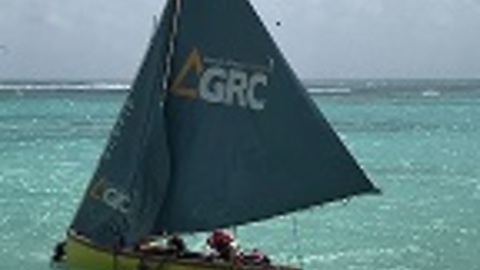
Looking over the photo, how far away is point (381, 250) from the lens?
118 ft

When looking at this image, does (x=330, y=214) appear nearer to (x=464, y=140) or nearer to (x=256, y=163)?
(x=256, y=163)

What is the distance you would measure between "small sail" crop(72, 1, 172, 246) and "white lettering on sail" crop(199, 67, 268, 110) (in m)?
1.11

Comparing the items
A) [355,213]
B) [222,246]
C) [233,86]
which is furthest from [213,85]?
[355,213]

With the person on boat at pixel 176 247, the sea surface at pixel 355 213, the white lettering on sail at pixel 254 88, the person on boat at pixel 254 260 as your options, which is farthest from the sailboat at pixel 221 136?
the sea surface at pixel 355 213

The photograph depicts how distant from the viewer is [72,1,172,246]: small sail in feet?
71.6

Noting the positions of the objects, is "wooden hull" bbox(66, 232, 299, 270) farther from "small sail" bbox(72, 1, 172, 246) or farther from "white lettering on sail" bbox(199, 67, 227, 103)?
"white lettering on sail" bbox(199, 67, 227, 103)

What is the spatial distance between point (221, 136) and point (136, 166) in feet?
7.00

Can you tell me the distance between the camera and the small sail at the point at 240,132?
2114cm

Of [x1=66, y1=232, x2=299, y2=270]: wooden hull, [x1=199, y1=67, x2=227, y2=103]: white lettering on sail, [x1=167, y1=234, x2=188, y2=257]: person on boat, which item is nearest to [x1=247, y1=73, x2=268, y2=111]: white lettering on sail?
[x1=199, y1=67, x2=227, y2=103]: white lettering on sail

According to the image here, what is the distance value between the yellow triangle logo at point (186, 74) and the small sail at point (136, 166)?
14.4 inches

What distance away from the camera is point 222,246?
23.9 metres

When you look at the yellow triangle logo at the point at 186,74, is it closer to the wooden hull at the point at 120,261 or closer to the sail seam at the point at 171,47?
the sail seam at the point at 171,47

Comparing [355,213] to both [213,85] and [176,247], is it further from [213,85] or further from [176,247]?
[213,85]

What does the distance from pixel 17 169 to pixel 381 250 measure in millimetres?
37093
